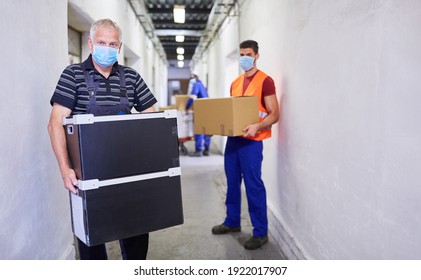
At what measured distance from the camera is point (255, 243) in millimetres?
2605

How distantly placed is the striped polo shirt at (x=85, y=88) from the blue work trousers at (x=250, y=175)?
3.41ft

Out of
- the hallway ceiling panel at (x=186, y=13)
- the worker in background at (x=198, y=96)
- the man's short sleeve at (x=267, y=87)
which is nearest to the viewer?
the man's short sleeve at (x=267, y=87)

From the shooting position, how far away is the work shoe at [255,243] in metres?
2.59

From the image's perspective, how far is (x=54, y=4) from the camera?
81.7 inches

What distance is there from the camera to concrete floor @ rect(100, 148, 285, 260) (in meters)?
2.51

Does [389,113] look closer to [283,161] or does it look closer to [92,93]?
[92,93]

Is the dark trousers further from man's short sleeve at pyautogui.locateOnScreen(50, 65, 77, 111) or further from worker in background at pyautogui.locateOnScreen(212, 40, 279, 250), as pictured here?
worker in background at pyautogui.locateOnScreen(212, 40, 279, 250)

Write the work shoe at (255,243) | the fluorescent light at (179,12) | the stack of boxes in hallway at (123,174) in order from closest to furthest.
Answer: the stack of boxes in hallway at (123,174)
the work shoe at (255,243)
the fluorescent light at (179,12)

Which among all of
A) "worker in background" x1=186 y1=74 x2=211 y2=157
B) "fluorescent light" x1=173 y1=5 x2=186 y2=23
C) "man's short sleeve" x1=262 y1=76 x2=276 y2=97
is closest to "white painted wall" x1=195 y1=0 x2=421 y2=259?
"man's short sleeve" x1=262 y1=76 x2=276 y2=97

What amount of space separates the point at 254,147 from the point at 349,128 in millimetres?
1004

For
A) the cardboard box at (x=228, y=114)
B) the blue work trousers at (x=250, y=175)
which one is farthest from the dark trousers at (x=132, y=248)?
the blue work trousers at (x=250, y=175)

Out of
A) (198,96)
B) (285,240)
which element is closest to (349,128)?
(285,240)

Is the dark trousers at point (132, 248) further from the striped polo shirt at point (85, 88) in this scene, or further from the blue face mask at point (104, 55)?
the blue face mask at point (104, 55)

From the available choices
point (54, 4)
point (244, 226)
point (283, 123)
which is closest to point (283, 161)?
point (283, 123)
